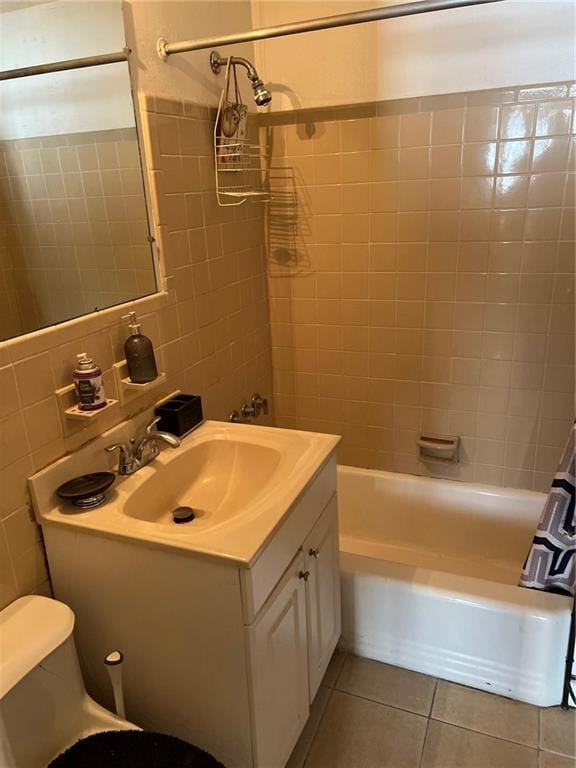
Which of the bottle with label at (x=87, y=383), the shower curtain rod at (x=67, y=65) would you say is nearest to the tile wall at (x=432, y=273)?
the shower curtain rod at (x=67, y=65)

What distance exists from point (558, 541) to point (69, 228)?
161 centimetres

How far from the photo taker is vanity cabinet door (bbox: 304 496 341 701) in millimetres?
1445

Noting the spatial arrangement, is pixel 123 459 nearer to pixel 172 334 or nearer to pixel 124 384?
pixel 124 384

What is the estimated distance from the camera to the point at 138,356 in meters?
1.43

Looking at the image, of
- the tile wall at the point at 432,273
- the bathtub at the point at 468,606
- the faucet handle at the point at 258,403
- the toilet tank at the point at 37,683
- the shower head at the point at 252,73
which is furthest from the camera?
the faucet handle at the point at 258,403

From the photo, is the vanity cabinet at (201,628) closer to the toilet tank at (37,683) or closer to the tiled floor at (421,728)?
the toilet tank at (37,683)

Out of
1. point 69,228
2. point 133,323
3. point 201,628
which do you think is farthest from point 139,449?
point 69,228

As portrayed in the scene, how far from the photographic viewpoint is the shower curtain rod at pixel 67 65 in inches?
51.4

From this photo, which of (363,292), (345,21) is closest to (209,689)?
(363,292)

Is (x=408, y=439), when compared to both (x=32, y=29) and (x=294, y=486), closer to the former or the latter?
(x=294, y=486)

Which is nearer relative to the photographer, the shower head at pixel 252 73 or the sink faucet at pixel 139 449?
the sink faucet at pixel 139 449

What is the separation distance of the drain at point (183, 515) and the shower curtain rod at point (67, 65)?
1.10 meters

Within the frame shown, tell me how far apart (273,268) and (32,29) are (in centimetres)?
120

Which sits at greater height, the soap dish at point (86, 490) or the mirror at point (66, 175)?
the mirror at point (66, 175)
